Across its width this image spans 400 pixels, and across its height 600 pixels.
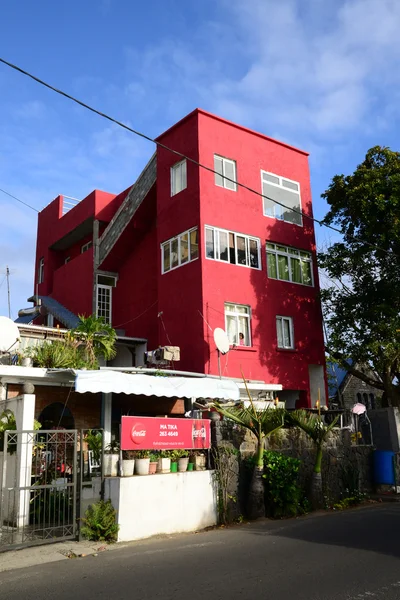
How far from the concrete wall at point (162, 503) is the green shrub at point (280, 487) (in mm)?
1429

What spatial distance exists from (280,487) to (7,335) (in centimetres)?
779

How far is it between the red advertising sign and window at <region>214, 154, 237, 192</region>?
1040 cm

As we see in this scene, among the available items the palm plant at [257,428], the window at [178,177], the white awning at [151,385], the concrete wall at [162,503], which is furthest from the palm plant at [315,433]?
the window at [178,177]

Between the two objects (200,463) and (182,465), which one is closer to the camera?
(182,465)

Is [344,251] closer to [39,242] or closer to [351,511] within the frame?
[351,511]

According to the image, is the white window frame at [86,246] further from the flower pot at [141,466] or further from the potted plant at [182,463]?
the flower pot at [141,466]

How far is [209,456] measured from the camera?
12172mm

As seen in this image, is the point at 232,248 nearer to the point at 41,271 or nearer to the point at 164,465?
the point at 164,465

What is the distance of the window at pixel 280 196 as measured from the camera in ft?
69.1

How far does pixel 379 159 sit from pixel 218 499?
47.6 ft

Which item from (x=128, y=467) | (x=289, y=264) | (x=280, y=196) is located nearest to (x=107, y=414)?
(x=128, y=467)

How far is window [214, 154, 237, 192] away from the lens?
19.8 meters

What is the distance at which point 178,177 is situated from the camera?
20.4 m

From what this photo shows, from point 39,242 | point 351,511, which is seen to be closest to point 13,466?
point 351,511
